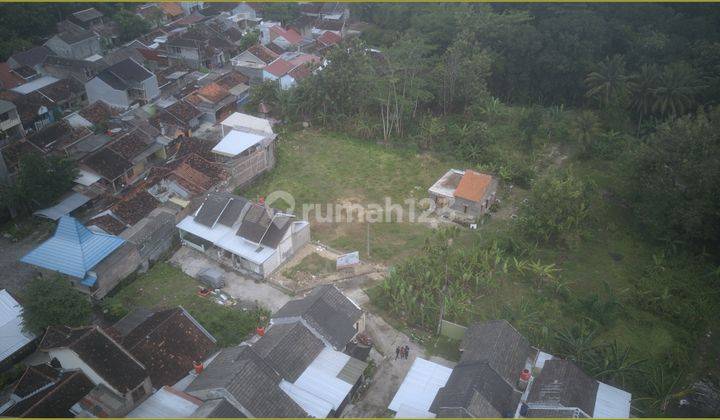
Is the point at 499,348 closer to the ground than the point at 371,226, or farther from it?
farther from it

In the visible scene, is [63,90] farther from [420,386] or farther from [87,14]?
[420,386]

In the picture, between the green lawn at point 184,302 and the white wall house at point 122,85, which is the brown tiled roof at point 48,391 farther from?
the white wall house at point 122,85

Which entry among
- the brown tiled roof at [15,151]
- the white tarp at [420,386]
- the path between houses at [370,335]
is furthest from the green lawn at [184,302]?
the brown tiled roof at [15,151]

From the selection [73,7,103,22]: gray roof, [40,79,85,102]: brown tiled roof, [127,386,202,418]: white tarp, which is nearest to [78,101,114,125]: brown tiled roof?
[40,79,85,102]: brown tiled roof

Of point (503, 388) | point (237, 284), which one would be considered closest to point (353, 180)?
point (237, 284)

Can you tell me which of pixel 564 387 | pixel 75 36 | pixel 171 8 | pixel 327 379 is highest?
pixel 564 387

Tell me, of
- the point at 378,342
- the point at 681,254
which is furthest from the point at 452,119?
the point at 378,342

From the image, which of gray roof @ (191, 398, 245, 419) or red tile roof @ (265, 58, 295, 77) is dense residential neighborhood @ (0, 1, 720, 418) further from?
red tile roof @ (265, 58, 295, 77)
